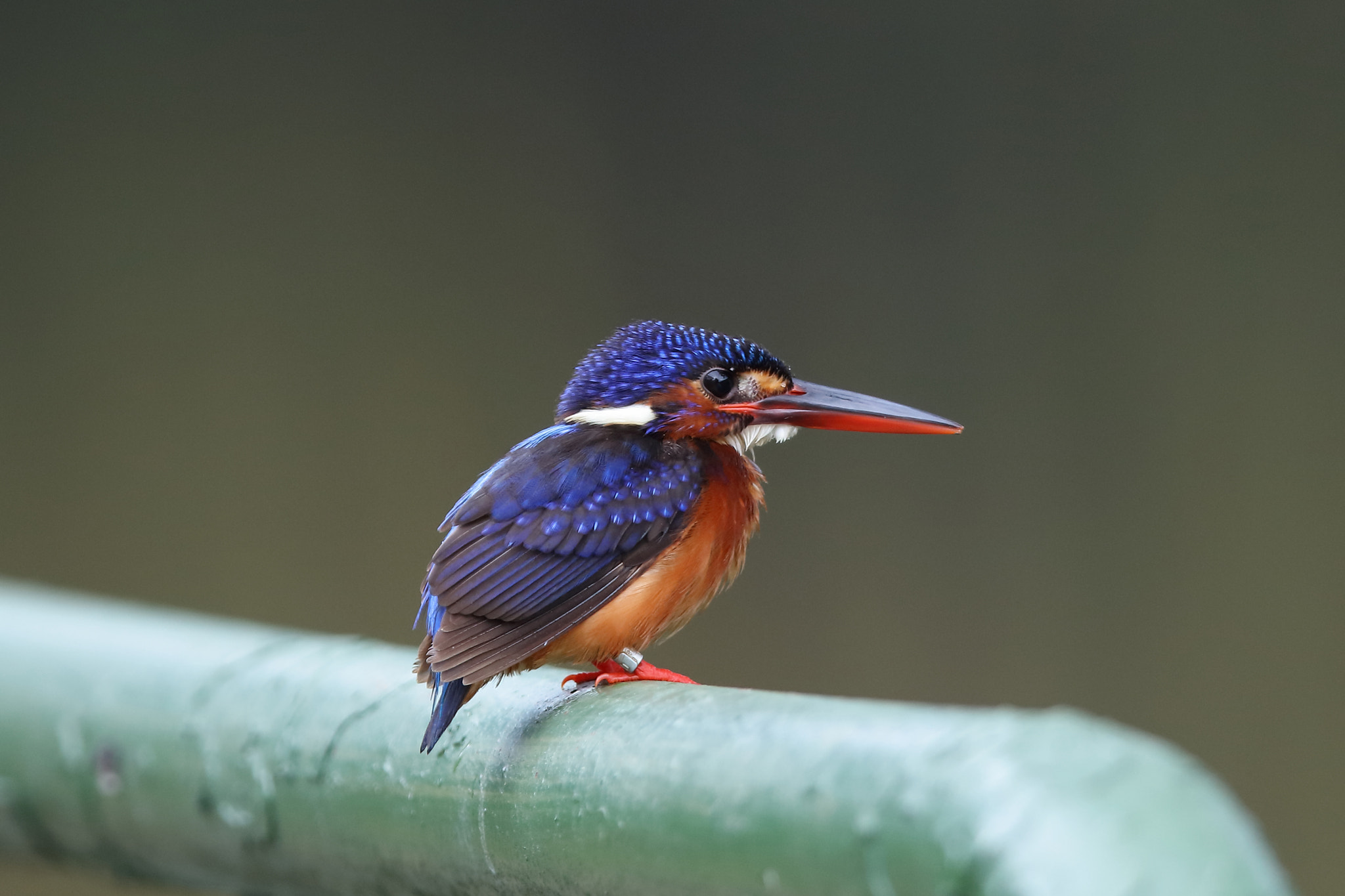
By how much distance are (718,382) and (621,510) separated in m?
0.20

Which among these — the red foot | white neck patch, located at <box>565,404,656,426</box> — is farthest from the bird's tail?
white neck patch, located at <box>565,404,656,426</box>

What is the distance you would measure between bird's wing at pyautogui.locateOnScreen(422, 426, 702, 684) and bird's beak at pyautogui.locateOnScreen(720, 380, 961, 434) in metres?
0.07

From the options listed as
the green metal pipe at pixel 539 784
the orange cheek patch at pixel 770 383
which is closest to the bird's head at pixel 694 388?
the orange cheek patch at pixel 770 383

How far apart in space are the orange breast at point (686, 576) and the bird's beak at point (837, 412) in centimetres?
6

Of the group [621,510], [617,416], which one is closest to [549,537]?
[621,510]

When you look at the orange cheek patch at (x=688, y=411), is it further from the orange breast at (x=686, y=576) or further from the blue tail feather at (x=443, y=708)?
the blue tail feather at (x=443, y=708)

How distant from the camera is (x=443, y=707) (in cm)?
78

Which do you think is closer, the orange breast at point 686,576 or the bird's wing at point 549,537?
the bird's wing at point 549,537

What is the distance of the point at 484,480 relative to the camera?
1146 mm

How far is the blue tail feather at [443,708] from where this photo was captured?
29.5 inches

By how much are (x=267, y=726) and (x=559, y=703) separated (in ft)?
0.65

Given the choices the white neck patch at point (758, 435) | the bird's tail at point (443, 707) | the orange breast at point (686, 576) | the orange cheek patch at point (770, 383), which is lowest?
the orange breast at point (686, 576)

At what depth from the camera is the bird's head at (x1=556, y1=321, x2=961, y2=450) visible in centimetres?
125

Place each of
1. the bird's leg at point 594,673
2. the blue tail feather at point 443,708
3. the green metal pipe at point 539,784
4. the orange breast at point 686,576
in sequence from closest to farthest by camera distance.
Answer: the green metal pipe at point 539,784
the blue tail feather at point 443,708
the bird's leg at point 594,673
the orange breast at point 686,576
